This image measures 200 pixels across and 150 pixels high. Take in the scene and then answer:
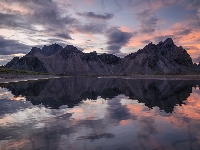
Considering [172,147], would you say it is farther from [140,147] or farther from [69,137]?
[69,137]

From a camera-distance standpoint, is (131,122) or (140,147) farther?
(131,122)

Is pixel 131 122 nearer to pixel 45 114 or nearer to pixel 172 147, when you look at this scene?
pixel 172 147

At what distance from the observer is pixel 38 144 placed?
42.5ft

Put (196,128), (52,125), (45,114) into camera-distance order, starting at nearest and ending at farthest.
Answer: (196,128), (52,125), (45,114)

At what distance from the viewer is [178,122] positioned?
18.5m

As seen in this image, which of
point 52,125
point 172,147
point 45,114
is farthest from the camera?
point 45,114

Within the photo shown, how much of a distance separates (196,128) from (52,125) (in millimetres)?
10465

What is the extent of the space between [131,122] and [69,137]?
614cm

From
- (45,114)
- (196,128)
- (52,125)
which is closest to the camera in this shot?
(196,128)

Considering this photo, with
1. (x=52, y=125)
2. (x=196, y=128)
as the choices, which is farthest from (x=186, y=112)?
(x=52, y=125)

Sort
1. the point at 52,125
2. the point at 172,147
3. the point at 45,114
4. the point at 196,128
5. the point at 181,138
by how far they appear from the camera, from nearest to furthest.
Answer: the point at 172,147
the point at 181,138
the point at 196,128
the point at 52,125
the point at 45,114

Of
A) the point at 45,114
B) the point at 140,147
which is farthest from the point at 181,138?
the point at 45,114

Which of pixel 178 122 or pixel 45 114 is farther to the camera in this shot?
pixel 45 114

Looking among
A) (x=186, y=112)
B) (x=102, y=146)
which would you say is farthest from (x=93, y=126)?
(x=186, y=112)
